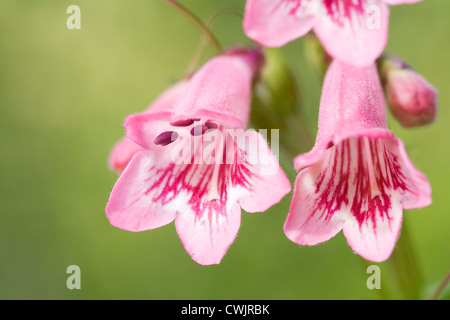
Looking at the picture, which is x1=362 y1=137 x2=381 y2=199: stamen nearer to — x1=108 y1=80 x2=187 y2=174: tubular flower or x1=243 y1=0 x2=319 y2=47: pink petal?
x1=243 y1=0 x2=319 y2=47: pink petal

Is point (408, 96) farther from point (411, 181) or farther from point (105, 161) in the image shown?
point (105, 161)

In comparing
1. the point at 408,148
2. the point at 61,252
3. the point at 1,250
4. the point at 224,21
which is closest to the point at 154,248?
the point at 61,252

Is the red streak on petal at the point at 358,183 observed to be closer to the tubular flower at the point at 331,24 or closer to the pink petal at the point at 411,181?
the pink petal at the point at 411,181

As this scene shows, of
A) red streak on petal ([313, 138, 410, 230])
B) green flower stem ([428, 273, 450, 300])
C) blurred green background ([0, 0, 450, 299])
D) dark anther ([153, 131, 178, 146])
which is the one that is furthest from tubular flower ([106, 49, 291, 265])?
blurred green background ([0, 0, 450, 299])

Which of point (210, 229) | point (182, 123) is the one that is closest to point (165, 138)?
point (182, 123)

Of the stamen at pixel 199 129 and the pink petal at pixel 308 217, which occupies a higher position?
the stamen at pixel 199 129

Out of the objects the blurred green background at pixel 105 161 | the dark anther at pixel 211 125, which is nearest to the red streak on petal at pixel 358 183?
the dark anther at pixel 211 125

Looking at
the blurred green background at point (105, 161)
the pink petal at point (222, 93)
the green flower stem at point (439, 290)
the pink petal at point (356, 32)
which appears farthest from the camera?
the blurred green background at point (105, 161)
